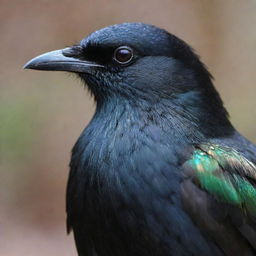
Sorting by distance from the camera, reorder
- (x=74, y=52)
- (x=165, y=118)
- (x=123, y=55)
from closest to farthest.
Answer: (x=165, y=118), (x=123, y=55), (x=74, y=52)

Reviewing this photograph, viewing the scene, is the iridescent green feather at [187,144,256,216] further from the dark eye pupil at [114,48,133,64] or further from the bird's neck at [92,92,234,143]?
the dark eye pupil at [114,48,133,64]

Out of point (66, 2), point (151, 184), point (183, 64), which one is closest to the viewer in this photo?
point (151, 184)

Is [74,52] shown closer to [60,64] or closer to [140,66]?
[60,64]

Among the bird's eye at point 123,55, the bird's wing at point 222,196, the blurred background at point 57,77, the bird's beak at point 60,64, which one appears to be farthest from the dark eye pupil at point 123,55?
the blurred background at point 57,77

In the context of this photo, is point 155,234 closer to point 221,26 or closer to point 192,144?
point 192,144

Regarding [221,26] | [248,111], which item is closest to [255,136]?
[248,111]

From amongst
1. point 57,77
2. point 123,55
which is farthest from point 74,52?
point 57,77

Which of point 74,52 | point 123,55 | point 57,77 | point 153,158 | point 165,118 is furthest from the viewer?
point 57,77

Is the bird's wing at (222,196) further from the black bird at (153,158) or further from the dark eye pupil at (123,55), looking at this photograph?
the dark eye pupil at (123,55)
